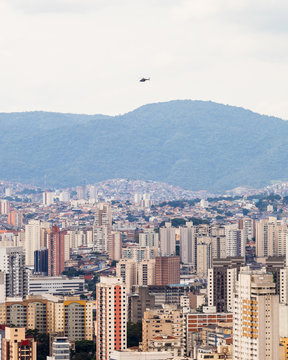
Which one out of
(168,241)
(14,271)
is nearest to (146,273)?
(14,271)

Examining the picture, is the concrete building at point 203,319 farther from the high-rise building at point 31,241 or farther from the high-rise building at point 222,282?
the high-rise building at point 31,241

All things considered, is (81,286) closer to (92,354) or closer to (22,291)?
(22,291)

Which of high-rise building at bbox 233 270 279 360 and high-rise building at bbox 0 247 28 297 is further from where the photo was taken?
high-rise building at bbox 0 247 28 297

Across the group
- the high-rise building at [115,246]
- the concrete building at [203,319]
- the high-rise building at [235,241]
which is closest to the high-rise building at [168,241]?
the high-rise building at [115,246]

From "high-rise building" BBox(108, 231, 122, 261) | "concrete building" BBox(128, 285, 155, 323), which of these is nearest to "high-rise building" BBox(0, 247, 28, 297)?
"concrete building" BBox(128, 285, 155, 323)

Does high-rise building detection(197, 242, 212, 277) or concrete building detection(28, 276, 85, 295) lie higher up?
high-rise building detection(197, 242, 212, 277)

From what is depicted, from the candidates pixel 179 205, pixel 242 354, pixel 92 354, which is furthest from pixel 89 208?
pixel 242 354

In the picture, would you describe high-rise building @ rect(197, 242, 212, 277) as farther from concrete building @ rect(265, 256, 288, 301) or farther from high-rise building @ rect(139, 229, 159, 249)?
concrete building @ rect(265, 256, 288, 301)
